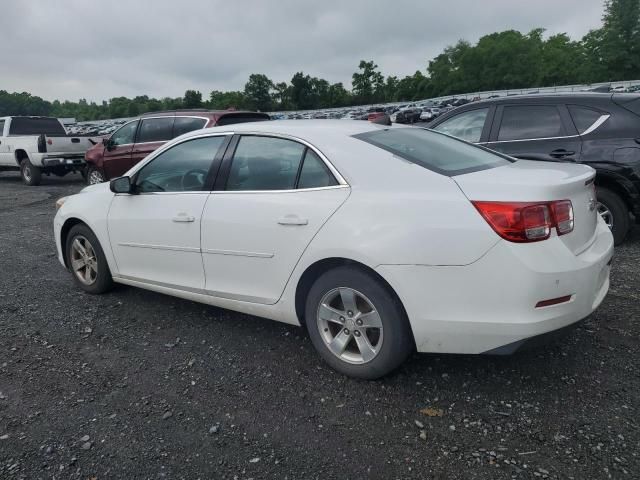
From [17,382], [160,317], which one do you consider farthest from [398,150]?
[17,382]

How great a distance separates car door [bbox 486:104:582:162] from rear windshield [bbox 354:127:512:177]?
2.13 meters

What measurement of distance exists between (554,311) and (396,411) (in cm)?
98

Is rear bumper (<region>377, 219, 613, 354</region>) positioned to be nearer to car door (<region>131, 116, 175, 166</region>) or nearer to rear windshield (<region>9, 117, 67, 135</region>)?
car door (<region>131, 116, 175, 166</region>)

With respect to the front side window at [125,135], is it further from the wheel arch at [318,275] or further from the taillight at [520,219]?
the taillight at [520,219]

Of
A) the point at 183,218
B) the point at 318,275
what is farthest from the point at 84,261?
the point at 318,275

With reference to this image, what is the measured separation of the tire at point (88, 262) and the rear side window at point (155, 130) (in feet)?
A: 17.4

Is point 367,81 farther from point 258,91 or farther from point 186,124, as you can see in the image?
point 186,124

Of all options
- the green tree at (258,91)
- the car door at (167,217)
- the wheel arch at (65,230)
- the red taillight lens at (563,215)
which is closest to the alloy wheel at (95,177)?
the wheel arch at (65,230)

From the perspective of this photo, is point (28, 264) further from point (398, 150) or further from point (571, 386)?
point (571, 386)

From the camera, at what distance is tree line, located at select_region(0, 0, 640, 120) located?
77.4m

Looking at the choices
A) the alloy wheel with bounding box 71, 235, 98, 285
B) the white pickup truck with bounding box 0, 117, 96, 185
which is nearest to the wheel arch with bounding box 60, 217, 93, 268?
the alloy wheel with bounding box 71, 235, 98, 285

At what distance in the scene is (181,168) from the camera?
13.2 ft

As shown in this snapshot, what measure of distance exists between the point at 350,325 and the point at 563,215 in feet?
4.31

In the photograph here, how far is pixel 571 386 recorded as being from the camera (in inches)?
116
